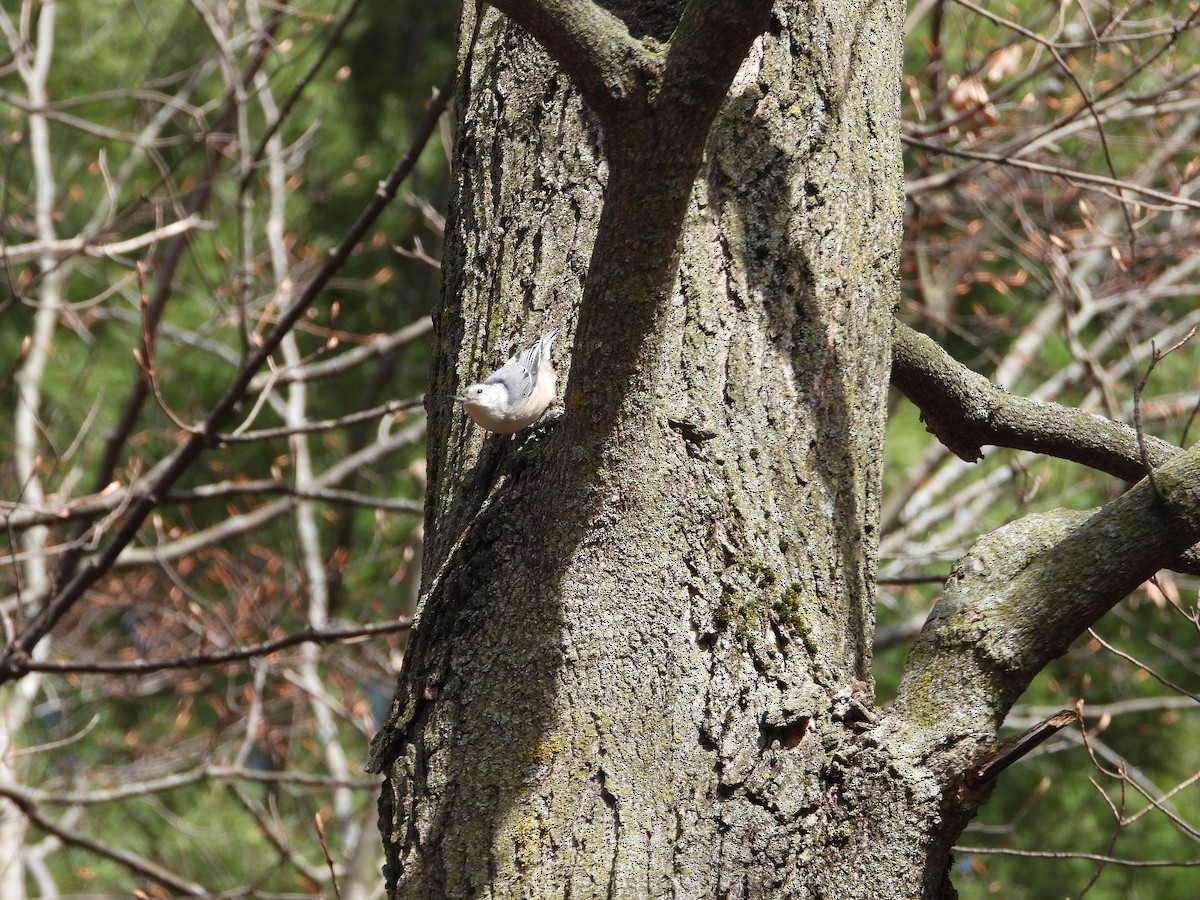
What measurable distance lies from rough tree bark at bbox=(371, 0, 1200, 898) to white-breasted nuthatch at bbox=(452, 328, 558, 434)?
0.03 m

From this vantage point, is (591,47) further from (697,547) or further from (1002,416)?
(1002,416)

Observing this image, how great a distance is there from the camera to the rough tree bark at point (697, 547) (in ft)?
3.85

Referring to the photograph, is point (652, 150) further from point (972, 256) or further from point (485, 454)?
point (972, 256)

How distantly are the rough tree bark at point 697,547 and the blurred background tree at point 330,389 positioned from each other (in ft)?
5.75

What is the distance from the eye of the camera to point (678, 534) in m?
1.30

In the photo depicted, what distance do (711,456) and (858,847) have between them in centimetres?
48

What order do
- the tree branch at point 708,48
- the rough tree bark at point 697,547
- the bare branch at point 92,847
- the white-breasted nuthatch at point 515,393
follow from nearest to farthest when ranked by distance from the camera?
the tree branch at point 708,48, the rough tree bark at point 697,547, the white-breasted nuthatch at point 515,393, the bare branch at point 92,847

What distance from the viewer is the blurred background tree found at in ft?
13.3

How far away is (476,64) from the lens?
5.71 ft

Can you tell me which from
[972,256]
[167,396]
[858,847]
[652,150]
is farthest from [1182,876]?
[167,396]

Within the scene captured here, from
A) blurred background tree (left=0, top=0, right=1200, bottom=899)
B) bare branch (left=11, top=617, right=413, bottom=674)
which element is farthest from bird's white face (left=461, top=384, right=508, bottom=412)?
blurred background tree (left=0, top=0, right=1200, bottom=899)

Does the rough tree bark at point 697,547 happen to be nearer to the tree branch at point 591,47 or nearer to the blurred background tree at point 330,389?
the tree branch at point 591,47

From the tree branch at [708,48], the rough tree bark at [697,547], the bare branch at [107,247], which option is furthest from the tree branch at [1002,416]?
the bare branch at [107,247]

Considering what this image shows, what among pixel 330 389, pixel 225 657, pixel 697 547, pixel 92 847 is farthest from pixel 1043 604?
pixel 330 389
